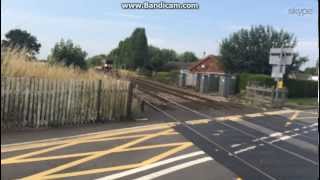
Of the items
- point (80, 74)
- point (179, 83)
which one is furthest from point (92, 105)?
point (179, 83)

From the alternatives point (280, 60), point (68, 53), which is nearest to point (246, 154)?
point (68, 53)

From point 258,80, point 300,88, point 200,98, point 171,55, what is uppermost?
point 171,55

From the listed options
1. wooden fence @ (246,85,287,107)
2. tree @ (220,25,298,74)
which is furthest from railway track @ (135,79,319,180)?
tree @ (220,25,298,74)

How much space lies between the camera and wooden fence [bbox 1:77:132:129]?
40.5 feet

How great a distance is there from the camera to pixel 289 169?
970 centimetres

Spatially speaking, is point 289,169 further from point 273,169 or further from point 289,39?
point 289,39

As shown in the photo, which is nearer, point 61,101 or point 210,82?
point 61,101

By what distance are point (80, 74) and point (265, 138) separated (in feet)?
20.4

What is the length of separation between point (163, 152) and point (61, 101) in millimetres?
4290

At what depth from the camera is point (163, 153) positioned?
10.5 metres

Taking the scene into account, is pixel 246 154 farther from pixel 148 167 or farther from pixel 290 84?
pixel 290 84

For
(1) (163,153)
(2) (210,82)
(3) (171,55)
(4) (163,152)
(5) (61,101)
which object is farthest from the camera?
Answer: (3) (171,55)

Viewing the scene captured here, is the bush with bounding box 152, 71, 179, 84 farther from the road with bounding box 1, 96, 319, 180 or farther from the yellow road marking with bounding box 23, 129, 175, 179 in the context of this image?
the yellow road marking with bounding box 23, 129, 175, 179

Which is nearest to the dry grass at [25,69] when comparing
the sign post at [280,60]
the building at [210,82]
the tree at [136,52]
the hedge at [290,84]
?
the sign post at [280,60]
